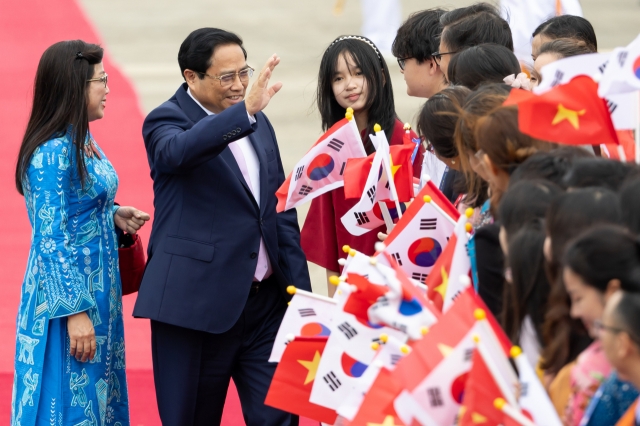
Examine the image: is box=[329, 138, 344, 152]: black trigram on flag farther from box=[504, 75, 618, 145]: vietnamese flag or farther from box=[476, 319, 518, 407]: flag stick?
box=[476, 319, 518, 407]: flag stick

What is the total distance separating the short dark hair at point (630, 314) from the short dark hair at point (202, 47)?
2.10 metres

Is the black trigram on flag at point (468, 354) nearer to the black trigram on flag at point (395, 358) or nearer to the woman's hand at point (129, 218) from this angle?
the black trigram on flag at point (395, 358)

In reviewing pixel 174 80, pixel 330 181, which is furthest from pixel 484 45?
pixel 174 80

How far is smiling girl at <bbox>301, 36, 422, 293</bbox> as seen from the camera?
3.61 m

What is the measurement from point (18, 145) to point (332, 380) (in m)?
4.91

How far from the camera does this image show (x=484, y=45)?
3.28 metres

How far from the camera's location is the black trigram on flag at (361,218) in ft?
10.7

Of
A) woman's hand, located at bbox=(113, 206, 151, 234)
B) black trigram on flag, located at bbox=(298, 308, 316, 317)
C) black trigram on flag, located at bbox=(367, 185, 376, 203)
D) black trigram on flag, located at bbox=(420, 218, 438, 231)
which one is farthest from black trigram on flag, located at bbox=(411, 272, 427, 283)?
woman's hand, located at bbox=(113, 206, 151, 234)

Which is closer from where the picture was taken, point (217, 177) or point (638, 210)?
point (638, 210)

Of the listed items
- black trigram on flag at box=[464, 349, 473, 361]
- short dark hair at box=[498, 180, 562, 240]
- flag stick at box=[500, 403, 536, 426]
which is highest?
short dark hair at box=[498, 180, 562, 240]

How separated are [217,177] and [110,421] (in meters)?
1.00

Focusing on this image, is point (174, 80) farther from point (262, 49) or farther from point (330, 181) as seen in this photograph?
point (330, 181)

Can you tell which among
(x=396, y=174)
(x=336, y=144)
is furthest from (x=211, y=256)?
(x=396, y=174)

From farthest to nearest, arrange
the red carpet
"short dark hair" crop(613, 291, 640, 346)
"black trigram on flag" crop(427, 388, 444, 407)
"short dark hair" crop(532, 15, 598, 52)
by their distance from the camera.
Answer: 1. the red carpet
2. "short dark hair" crop(532, 15, 598, 52)
3. "black trigram on flag" crop(427, 388, 444, 407)
4. "short dark hair" crop(613, 291, 640, 346)
